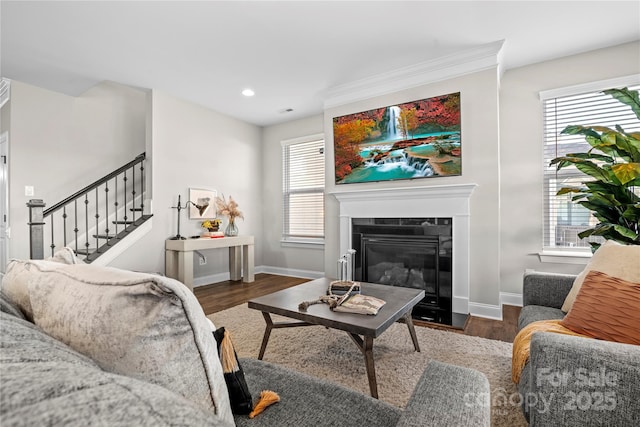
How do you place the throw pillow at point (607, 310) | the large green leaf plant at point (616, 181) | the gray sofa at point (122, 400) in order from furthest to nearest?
the large green leaf plant at point (616, 181) < the throw pillow at point (607, 310) < the gray sofa at point (122, 400)

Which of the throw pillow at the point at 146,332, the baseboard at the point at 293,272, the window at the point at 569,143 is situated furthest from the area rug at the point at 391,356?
the baseboard at the point at 293,272

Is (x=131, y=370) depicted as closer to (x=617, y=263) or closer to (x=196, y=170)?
(x=617, y=263)

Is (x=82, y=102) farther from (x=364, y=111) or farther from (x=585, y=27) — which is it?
(x=585, y=27)

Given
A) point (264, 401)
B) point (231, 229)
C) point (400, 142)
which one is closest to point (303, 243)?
point (231, 229)

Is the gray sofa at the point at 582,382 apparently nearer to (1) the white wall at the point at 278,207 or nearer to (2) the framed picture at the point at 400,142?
(2) the framed picture at the point at 400,142

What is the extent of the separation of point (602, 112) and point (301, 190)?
383cm

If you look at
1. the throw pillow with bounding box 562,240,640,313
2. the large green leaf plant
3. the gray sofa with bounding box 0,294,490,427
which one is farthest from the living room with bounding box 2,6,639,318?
the gray sofa with bounding box 0,294,490,427

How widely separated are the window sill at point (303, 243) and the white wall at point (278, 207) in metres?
0.03

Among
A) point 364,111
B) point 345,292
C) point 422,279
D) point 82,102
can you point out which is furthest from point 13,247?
point 422,279

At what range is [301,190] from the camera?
516 centimetres

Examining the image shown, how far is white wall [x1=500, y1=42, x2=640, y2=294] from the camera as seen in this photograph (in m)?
3.21

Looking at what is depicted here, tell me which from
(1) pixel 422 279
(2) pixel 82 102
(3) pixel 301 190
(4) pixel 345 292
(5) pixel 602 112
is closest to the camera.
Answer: (4) pixel 345 292

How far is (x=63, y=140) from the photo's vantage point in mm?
3994

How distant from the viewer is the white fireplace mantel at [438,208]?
3123 millimetres
